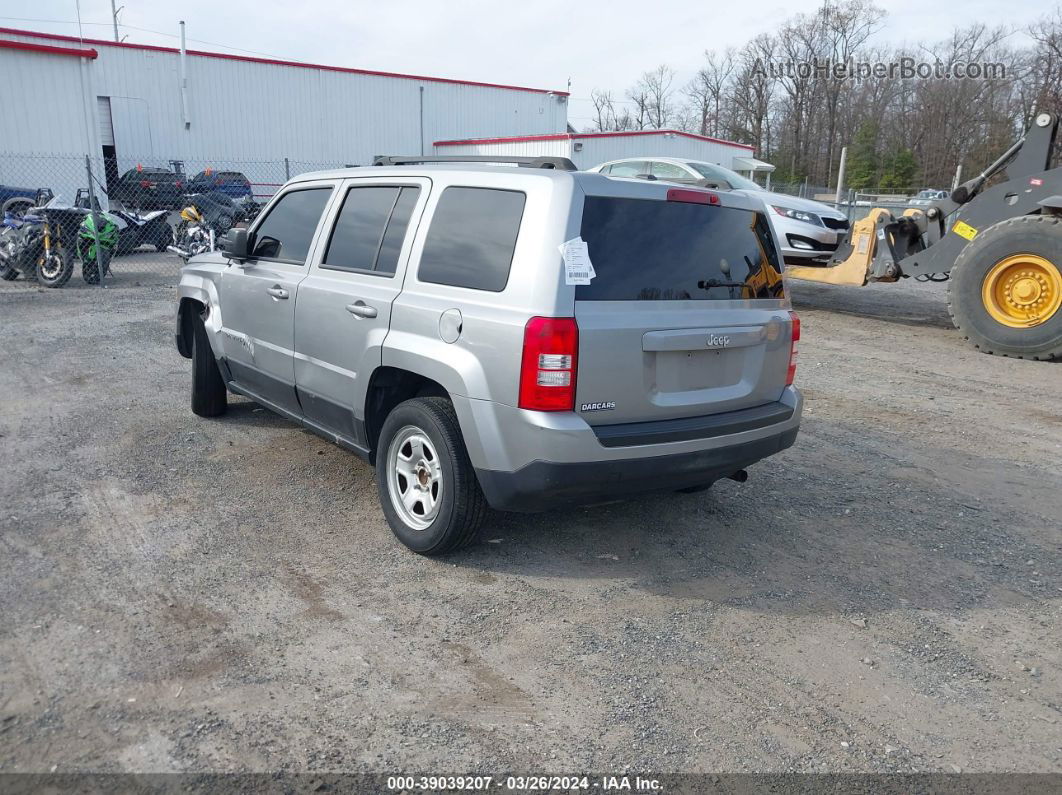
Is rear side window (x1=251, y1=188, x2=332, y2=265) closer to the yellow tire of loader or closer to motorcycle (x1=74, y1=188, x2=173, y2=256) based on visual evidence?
the yellow tire of loader

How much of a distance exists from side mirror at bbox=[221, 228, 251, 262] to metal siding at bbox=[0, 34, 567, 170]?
74.8 feet

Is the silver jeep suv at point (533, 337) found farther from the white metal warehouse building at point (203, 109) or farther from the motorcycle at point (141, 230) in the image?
the white metal warehouse building at point (203, 109)

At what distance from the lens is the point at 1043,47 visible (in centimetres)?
4697

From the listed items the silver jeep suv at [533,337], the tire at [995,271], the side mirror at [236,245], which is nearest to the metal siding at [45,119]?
the side mirror at [236,245]

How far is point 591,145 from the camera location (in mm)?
30219

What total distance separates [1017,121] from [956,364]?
48750 mm

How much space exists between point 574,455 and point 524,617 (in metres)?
0.78

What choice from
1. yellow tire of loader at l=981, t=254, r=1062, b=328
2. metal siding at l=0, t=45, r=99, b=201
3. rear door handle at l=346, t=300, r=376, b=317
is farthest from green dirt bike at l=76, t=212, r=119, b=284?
yellow tire of loader at l=981, t=254, r=1062, b=328

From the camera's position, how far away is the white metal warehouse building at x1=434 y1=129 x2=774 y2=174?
1150 inches

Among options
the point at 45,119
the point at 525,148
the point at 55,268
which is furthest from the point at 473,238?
the point at 525,148

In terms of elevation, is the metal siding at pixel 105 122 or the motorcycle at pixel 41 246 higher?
the metal siding at pixel 105 122

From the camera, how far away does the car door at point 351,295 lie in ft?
14.0

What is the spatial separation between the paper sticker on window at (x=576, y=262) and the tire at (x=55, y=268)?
41.9ft

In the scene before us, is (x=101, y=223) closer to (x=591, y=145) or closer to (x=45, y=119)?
(x=45, y=119)
